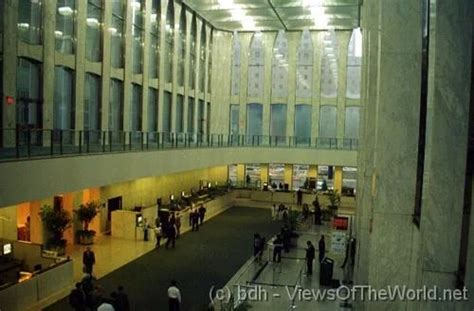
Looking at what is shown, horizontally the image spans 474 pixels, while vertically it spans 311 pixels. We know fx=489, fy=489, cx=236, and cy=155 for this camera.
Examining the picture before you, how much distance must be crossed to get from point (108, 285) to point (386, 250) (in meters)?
9.86

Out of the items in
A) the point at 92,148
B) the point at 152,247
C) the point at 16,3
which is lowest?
the point at 152,247

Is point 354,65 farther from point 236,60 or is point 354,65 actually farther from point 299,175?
point 299,175

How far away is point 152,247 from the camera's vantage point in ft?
70.1

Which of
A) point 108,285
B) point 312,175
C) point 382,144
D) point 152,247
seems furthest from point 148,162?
point 312,175

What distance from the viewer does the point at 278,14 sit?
117 feet

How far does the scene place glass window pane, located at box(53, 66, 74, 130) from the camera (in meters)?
20.5

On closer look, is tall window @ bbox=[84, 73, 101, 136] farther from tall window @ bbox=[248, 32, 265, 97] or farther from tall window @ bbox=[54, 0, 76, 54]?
tall window @ bbox=[248, 32, 265, 97]

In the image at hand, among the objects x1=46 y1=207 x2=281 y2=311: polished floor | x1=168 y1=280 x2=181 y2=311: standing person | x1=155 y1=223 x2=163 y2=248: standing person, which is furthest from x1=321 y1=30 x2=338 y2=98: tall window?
x1=168 y1=280 x2=181 y2=311: standing person

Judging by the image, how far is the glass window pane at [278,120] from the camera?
41938 mm

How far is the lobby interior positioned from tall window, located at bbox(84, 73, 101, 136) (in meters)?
0.13

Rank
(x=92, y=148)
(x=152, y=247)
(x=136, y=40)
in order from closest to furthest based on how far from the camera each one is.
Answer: (x=92, y=148) < (x=152, y=247) < (x=136, y=40)

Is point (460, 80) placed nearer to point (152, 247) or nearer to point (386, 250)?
point (386, 250)

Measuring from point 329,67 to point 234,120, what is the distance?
9.30 meters

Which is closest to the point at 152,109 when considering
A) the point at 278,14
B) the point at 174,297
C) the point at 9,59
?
the point at 278,14
